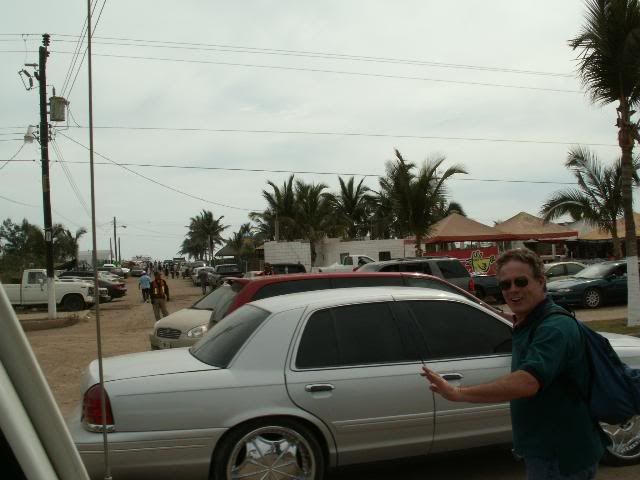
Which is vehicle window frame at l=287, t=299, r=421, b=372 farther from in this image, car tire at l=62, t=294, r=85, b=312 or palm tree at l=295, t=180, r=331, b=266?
palm tree at l=295, t=180, r=331, b=266

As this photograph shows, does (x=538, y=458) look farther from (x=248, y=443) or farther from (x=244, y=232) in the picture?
(x=244, y=232)

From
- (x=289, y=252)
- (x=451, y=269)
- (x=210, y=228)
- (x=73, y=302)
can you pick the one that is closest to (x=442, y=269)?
(x=451, y=269)

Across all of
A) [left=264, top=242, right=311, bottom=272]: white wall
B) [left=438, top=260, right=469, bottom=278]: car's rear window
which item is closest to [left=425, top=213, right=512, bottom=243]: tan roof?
[left=438, top=260, right=469, bottom=278]: car's rear window

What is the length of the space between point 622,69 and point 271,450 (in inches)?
469

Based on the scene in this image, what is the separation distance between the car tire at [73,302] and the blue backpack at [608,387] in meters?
24.5

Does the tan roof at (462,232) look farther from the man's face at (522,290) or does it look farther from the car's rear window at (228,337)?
the man's face at (522,290)

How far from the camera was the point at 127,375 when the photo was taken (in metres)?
4.06

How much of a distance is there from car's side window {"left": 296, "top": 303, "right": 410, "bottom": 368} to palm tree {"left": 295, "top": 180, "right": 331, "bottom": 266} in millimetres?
33674

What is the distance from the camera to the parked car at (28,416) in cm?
112

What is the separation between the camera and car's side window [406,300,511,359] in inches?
178

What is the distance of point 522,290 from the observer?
8.60 ft

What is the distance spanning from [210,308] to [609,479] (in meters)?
6.01

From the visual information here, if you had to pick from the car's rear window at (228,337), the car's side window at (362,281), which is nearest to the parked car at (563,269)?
the car's side window at (362,281)

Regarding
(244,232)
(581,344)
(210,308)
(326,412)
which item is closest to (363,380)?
(326,412)
